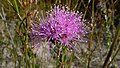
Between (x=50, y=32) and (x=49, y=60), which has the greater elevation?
(x=50, y=32)

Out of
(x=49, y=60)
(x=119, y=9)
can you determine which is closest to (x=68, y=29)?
(x=49, y=60)

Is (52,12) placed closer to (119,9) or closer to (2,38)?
(2,38)

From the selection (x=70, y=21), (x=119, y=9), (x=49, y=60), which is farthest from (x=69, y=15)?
(x=119, y=9)

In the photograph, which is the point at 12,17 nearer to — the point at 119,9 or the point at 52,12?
the point at 119,9

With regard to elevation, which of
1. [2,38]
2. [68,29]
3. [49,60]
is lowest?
[49,60]

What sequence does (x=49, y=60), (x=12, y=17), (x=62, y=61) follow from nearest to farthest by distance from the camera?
(x=62, y=61) → (x=49, y=60) → (x=12, y=17)

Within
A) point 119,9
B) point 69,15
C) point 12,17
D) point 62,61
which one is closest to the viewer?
point 62,61

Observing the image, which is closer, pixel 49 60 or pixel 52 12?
pixel 52 12
